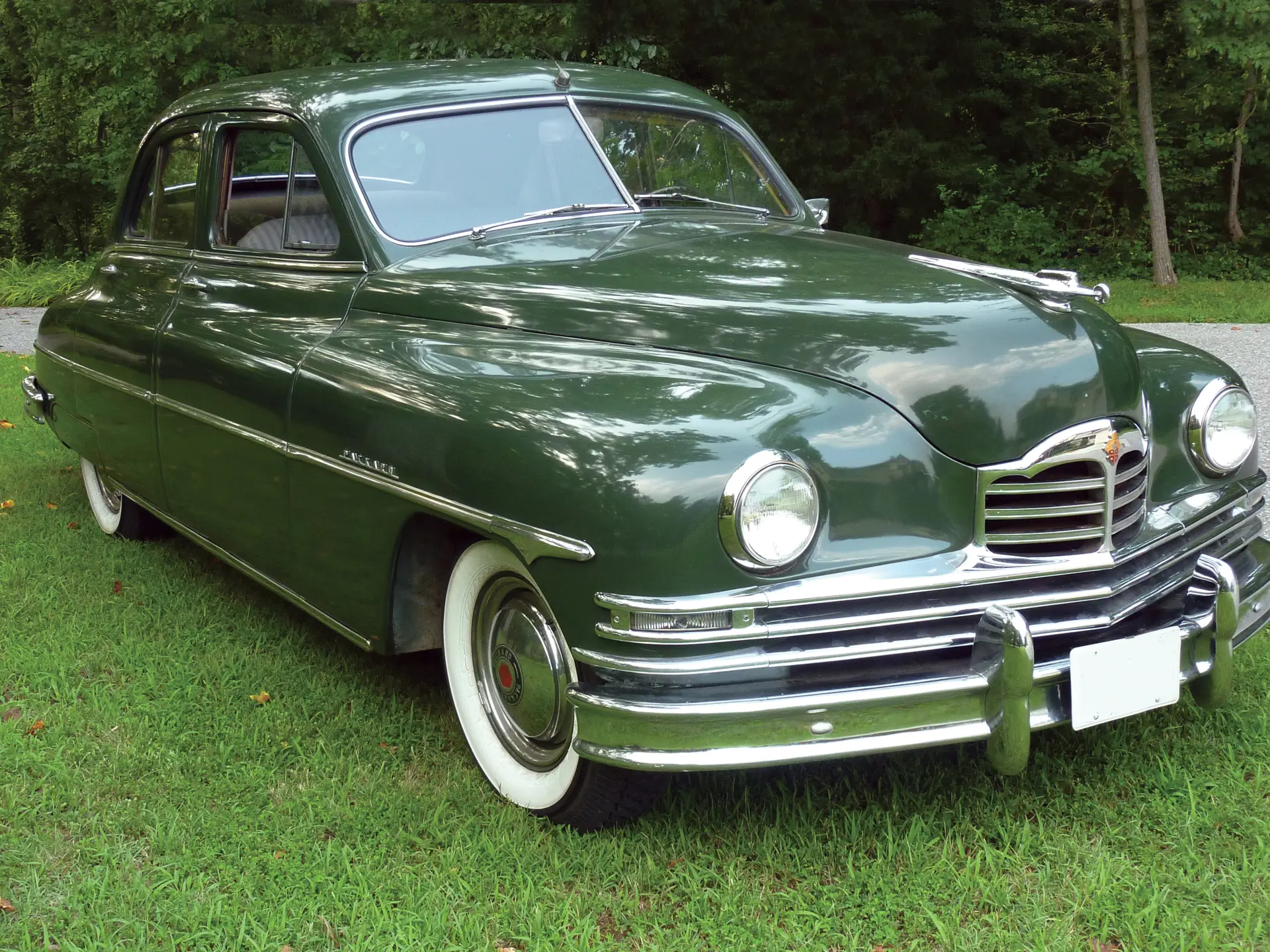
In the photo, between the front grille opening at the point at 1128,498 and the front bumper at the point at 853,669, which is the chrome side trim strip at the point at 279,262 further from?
the front grille opening at the point at 1128,498

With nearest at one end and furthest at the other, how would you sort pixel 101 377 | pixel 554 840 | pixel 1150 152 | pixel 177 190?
pixel 554 840, pixel 177 190, pixel 101 377, pixel 1150 152

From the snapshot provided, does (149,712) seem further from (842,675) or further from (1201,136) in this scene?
(1201,136)

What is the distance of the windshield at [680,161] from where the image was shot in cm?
373

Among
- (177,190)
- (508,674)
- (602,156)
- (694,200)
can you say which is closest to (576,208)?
(602,156)

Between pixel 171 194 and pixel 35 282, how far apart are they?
11628 mm

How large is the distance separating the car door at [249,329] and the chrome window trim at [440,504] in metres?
0.01

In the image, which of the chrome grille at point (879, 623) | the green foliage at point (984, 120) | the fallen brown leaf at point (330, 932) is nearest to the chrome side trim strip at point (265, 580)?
the fallen brown leaf at point (330, 932)

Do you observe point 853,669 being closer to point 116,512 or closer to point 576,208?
point 576,208

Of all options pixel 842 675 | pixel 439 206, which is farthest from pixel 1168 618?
pixel 439 206

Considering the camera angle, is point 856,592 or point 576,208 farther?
point 576,208

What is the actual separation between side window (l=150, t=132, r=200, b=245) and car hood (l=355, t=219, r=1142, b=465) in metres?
1.33

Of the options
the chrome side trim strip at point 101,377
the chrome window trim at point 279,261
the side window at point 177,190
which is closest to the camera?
the chrome window trim at point 279,261

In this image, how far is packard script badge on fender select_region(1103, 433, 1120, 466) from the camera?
2627mm

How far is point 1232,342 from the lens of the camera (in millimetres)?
8969
